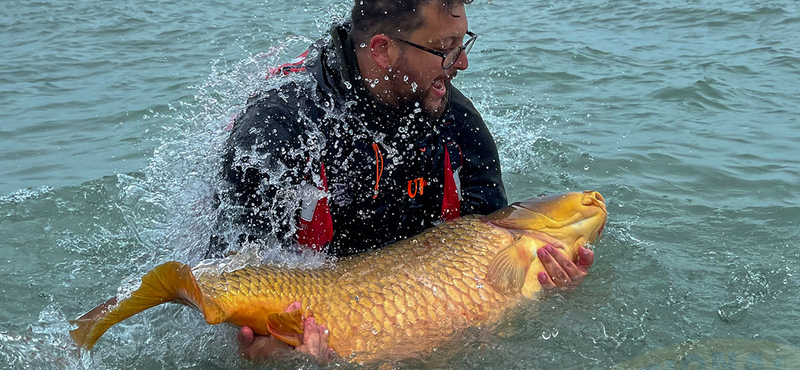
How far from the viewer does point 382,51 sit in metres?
3.73

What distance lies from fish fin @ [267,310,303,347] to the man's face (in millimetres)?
1220

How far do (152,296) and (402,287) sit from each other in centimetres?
112

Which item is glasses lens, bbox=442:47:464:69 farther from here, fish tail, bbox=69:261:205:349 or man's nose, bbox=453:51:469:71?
fish tail, bbox=69:261:205:349

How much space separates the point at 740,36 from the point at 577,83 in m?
2.87

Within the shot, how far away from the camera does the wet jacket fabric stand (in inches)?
146

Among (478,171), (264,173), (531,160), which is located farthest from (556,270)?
(531,160)

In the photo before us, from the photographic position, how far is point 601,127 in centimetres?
728

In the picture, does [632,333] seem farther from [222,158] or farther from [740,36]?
[740,36]

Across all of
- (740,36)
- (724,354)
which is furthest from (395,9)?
(740,36)

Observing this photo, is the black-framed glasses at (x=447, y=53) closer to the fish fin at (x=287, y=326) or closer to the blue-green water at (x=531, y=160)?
the blue-green water at (x=531, y=160)

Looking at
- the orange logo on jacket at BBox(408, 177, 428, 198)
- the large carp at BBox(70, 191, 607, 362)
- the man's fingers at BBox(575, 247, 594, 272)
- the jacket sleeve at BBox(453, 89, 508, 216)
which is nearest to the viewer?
the large carp at BBox(70, 191, 607, 362)

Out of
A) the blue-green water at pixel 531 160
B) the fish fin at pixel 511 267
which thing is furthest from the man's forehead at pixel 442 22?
the blue-green water at pixel 531 160

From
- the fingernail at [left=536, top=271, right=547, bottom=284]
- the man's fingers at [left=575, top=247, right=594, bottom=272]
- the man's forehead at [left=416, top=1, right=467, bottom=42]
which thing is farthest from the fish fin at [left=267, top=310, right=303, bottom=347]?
the man's fingers at [left=575, top=247, right=594, bottom=272]

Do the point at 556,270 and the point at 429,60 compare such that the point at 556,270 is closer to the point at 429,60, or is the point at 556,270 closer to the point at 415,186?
the point at 415,186
